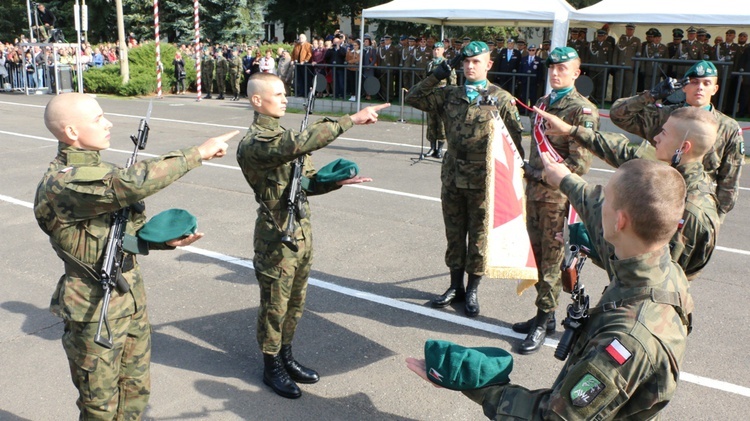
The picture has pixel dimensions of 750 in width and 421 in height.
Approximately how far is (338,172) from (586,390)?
2.67 m

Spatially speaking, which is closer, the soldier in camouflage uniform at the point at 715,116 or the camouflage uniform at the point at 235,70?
the soldier in camouflage uniform at the point at 715,116

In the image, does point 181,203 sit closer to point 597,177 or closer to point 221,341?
point 221,341

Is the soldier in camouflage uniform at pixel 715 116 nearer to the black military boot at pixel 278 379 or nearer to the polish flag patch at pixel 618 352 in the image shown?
the black military boot at pixel 278 379

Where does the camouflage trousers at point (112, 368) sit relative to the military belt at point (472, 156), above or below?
below

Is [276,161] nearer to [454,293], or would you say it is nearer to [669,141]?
[669,141]

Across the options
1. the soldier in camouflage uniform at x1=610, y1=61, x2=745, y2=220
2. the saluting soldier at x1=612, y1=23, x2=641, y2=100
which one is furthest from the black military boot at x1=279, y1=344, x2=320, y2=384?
the saluting soldier at x1=612, y1=23, x2=641, y2=100

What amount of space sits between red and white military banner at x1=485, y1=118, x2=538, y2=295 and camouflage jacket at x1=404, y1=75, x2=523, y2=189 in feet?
1.09

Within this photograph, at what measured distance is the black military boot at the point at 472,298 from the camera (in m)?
5.59

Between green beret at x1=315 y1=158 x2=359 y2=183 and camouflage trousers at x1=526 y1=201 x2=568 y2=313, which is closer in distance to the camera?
green beret at x1=315 y1=158 x2=359 y2=183

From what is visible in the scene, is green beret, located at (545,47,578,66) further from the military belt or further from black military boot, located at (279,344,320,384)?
black military boot, located at (279,344,320,384)

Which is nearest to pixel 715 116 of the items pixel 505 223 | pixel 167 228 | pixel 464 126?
pixel 505 223

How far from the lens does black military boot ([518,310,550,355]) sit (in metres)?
4.95

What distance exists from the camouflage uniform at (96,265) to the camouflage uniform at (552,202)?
2.87 m

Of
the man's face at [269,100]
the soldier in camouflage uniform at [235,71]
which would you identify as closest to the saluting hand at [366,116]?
the man's face at [269,100]
